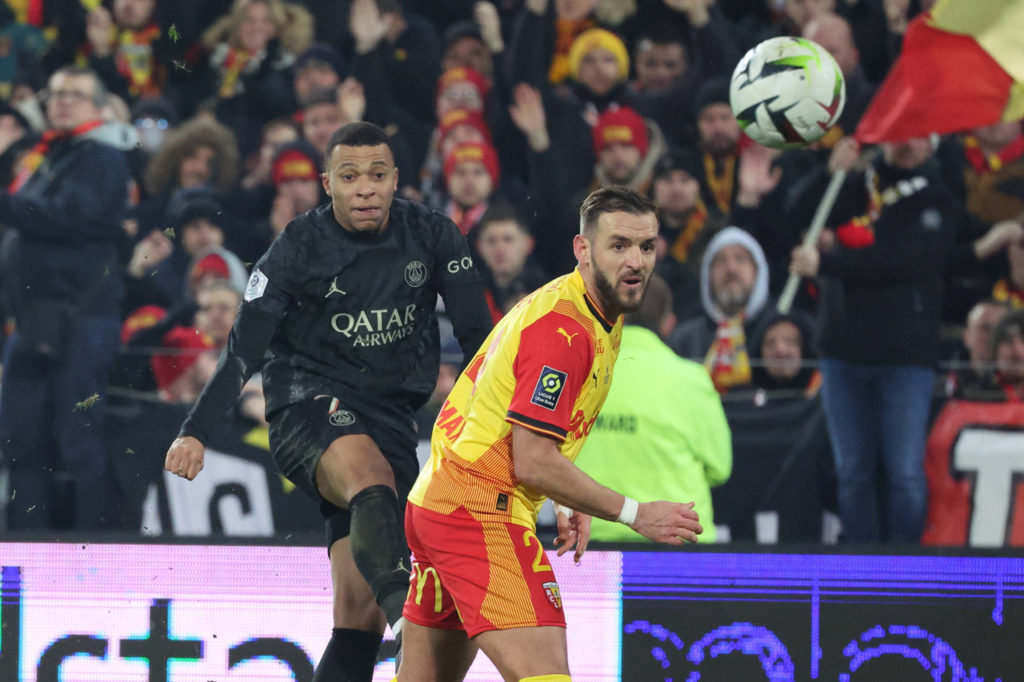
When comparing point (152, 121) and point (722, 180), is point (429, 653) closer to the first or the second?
point (722, 180)

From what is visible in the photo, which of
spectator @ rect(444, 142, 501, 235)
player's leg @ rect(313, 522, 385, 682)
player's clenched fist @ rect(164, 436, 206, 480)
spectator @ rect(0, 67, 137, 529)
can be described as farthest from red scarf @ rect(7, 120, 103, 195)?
player's leg @ rect(313, 522, 385, 682)

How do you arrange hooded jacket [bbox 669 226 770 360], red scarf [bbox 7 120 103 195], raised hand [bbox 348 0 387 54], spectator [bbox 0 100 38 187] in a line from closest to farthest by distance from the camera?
hooded jacket [bbox 669 226 770 360] → red scarf [bbox 7 120 103 195] → spectator [bbox 0 100 38 187] → raised hand [bbox 348 0 387 54]

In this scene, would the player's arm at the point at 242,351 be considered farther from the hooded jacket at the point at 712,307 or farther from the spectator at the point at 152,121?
the spectator at the point at 152,121

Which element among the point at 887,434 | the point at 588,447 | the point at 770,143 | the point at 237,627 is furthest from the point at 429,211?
the point at 887,434

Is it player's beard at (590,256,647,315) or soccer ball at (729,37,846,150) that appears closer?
player's beard at (590,256,647,315)

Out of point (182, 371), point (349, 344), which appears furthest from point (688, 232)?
point (349, 344)

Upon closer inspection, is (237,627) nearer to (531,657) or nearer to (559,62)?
(531,657)

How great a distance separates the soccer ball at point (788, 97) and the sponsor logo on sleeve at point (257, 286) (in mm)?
2712

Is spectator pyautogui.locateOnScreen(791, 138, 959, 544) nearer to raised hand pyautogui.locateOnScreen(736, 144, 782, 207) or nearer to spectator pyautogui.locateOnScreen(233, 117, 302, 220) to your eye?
raised hand pyautogui.locateOnScreen(736, 144, 782, 207)

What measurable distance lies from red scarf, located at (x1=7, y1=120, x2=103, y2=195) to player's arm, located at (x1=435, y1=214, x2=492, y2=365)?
11.3 ft

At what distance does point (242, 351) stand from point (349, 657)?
1087 mm

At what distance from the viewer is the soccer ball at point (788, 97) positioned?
6.22 m

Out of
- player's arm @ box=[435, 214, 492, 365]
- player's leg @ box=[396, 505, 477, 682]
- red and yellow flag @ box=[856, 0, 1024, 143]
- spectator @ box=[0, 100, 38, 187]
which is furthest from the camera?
spectator @ box=[0, 100, 38, 187]

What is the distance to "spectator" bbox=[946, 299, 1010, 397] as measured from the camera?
648 centimetres
